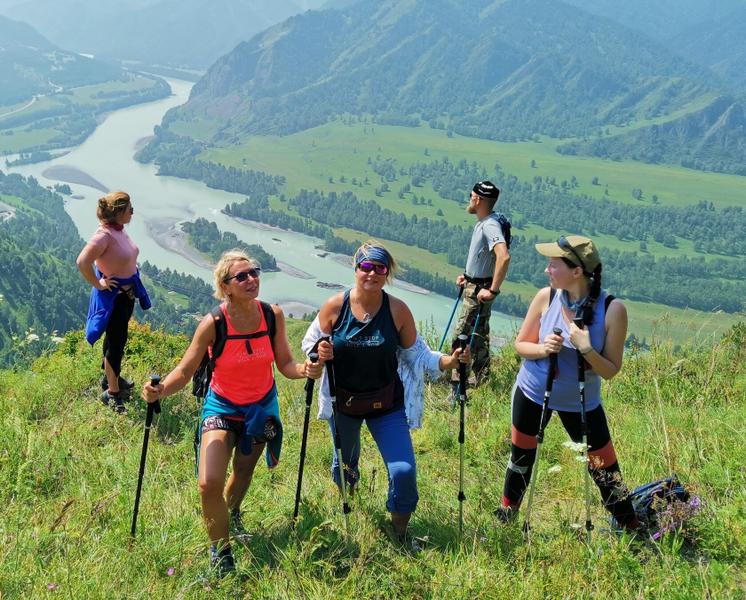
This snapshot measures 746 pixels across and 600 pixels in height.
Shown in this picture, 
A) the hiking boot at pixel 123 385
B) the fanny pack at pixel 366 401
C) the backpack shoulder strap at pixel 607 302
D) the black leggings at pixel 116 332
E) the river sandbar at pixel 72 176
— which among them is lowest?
the river sandbar at pixel 72 176

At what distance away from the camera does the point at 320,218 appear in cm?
14562

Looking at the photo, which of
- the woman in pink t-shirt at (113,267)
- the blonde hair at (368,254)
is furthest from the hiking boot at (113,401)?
the blonde hair at (368,254)

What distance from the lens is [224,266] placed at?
13.2 ft

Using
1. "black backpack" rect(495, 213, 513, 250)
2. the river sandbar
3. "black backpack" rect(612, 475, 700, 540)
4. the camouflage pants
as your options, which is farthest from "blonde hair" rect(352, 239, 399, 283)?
the river sandbar

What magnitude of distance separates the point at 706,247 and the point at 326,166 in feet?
341

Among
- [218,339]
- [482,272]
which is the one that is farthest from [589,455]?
[482,272]

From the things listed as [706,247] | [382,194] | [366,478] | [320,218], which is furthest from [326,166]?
[366,478]

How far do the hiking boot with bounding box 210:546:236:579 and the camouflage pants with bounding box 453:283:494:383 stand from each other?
10.6 ft

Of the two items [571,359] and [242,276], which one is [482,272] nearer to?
[571,359]

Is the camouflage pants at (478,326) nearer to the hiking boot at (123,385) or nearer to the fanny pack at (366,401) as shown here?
the fanny pack at (366,401)

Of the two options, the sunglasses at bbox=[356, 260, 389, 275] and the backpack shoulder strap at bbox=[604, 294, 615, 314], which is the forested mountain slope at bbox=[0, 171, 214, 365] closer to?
the sunglasses at bbox=[356, 260, 389, 275]

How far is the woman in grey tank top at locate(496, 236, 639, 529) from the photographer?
3.76 metres

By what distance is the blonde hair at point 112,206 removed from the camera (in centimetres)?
560

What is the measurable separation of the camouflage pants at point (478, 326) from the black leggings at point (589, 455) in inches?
85.4
